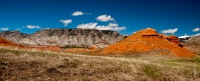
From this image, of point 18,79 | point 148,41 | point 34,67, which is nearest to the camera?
point 18,79

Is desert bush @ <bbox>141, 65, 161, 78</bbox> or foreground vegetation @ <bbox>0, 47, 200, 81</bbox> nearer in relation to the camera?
foreground vegetation @ <bbox>0, 47, 200, 81</bbox>

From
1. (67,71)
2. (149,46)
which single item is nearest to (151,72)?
(67,71)

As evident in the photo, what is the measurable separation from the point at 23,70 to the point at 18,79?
2.57 m

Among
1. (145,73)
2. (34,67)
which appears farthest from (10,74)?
(145,73)

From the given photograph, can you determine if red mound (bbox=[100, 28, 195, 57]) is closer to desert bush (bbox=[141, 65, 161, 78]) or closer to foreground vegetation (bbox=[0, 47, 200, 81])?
desert bush (bbox=[141, 65, 161, 78])

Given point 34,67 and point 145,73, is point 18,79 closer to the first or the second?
point 34,67

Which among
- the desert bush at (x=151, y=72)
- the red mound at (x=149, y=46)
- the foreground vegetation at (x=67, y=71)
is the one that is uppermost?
the red mound at (x=149, y=46)

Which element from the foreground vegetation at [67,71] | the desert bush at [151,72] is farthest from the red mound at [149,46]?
the foreground vegetation at [67,71]

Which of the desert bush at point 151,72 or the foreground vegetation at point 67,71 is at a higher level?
the foreground vegetation at point 67,71

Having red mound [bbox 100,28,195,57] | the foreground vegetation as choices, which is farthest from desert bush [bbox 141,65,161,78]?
red mound [bbox 100,28,195,57]

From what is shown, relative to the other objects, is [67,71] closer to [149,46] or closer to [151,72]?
[151,72]

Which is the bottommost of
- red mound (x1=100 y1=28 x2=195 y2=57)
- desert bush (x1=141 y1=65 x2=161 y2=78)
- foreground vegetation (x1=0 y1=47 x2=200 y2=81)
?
desert bush (x1=141 y1=65 x2=161 y2=78)

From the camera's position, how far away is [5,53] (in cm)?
2441

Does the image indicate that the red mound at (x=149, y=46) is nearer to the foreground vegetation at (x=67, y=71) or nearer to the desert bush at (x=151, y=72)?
the desert bush at (x=151, y=72)
